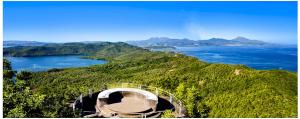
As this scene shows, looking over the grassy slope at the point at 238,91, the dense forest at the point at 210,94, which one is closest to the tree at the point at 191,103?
the dense forest at the point at 210,94

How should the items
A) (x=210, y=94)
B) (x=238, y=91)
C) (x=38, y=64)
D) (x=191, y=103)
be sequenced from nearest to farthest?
(x=191, y=103), (x=238, y=91), (x=210, y=94), (x=38, y=64)

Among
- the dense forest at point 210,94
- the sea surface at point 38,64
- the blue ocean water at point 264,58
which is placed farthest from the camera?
the sea surface at point 38,64

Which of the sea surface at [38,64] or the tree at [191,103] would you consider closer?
the tree at [191,103]

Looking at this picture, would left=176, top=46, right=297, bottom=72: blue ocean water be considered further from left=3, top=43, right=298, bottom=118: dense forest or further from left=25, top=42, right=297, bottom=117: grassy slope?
left=25, top=42, right=297, bottom=117: grassy slope

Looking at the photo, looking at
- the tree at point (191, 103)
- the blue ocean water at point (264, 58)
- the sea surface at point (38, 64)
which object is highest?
the blue ocean water at point (264, 58)

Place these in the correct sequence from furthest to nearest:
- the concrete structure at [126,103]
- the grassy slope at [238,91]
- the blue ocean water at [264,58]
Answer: the blue ocean water at [264,58]
the grassy slope at [238,91]
the concrete structure at [126,103]

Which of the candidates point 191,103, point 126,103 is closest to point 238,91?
point 191,103

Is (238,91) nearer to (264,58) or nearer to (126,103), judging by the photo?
(126,103)

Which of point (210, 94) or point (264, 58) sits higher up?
point (264, 58)

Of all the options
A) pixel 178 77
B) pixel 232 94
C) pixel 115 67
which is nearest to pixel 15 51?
pixel 115 67

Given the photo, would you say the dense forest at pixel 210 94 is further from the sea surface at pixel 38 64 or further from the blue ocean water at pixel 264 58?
the sea surface at pixel 38 64

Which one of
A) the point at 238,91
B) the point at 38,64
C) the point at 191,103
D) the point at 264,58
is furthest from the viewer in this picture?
the point at 38,64

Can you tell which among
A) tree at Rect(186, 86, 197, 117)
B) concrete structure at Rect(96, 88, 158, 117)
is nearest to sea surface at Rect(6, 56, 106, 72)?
tree at Rect(186, 86, 197, 117)
